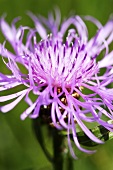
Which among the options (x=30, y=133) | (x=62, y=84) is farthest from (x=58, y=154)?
(x=30, y=133)

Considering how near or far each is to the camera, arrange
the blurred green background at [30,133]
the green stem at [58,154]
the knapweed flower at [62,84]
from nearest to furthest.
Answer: the knapweed flower at [62,84], the green stem at [58,154], the blurred green background at [30,133]

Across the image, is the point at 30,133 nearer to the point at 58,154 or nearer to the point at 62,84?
the point at 58,154

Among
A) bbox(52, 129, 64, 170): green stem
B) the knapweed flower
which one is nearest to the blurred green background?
bbox(52, 129, 64, 170): green stem

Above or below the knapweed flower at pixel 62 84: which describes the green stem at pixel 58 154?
below

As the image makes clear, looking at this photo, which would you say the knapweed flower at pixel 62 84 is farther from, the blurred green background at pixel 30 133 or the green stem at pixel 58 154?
the blurred green background at pixel 30 133

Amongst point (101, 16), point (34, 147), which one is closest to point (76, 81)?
point (34, 147)

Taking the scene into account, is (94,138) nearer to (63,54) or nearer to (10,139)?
(63,54)

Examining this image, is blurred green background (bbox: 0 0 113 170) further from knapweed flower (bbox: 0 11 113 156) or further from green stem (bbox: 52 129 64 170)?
knapweed flower (bbox: 0 11 113 156)

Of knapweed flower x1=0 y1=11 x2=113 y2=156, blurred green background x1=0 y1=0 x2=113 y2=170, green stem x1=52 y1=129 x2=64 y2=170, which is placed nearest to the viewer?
knapweed flower x1=0 y1=11 x2=113 y2=156

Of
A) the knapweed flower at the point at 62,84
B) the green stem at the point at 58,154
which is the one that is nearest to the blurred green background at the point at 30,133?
the green stem at the point at 58,154
